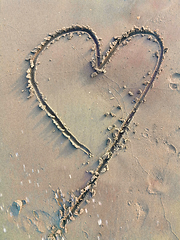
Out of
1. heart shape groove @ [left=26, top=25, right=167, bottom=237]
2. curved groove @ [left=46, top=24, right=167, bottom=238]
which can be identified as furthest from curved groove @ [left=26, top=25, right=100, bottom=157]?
curved groove @ [left=46, top=24, right=167, bottom=238]

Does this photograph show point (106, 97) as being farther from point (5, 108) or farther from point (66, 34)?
point (5, 108)

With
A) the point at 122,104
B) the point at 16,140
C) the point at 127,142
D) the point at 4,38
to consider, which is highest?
the point at 4,38

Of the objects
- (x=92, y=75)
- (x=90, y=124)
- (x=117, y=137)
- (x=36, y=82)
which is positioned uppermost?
(x=92, y=75)

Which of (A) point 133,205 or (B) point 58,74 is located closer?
(A) point 133,205

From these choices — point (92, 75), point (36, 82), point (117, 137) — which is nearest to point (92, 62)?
point (92, 75)

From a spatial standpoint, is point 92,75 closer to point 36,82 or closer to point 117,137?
point 36,82

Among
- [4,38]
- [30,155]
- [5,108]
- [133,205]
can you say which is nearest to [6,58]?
[4,38]
